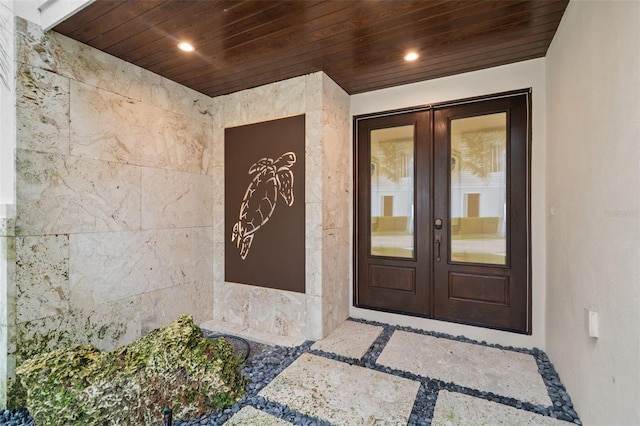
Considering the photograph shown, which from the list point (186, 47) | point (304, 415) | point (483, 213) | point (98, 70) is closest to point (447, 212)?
point (483, 213)

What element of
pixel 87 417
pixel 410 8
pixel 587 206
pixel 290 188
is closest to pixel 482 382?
pixel 587 206

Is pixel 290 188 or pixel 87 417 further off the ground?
pixel 290 188

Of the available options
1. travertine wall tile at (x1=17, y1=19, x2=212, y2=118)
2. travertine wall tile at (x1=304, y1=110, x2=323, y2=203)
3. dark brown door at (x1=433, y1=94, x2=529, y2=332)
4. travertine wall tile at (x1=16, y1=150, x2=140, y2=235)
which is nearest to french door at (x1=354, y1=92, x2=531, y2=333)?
dark brown door at (x1=433, y1=94, x2=529, y2=332)

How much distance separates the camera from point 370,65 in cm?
273

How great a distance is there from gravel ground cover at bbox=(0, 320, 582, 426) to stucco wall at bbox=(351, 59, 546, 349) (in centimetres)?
11

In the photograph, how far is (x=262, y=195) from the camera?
3189 millimetres

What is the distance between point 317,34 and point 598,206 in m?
2.17

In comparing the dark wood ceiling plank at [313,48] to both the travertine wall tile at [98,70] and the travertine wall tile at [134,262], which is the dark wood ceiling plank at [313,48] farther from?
the travertine wall tile at [134,262]

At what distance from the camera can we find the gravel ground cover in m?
1.81

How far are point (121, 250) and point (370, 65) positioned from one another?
114 inches

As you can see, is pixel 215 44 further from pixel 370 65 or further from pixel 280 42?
pixel 370 65

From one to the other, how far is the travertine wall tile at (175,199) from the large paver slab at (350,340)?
1947mm

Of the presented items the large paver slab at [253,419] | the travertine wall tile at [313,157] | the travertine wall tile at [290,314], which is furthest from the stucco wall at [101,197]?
the large paver slab at [253,419]

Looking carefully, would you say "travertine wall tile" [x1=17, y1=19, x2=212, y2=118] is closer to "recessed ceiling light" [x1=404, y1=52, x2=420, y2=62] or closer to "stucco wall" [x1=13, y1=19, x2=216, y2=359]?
"stucco wall" [x1=13, y1=19, x2=216, y2=359]
